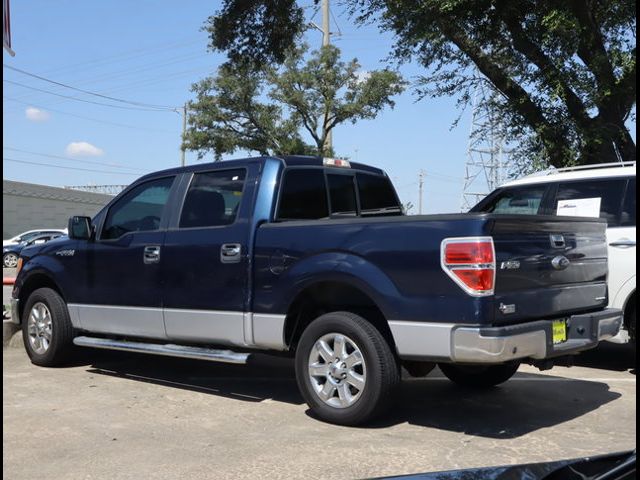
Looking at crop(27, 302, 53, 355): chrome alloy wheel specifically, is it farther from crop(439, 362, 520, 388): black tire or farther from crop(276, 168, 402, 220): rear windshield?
crop(439, 362, 520, 388): black tire

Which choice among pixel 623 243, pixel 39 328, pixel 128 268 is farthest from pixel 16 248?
pixel 623 243

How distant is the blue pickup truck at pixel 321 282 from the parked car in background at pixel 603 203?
107cm

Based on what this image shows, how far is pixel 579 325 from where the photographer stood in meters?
5.16

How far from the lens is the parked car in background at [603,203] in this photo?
22.0 feet

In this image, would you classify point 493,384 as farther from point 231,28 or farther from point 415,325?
point 231,28

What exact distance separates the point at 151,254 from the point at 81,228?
111 cm

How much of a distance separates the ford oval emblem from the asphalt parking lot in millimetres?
1196

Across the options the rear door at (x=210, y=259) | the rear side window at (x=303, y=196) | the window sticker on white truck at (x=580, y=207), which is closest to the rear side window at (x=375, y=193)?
the rear side window at (x=303, y=196)

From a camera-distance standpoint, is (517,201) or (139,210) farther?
(517,201)

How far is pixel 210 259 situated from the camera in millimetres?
5902

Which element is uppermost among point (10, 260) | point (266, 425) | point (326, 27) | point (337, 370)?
point (326, 27)

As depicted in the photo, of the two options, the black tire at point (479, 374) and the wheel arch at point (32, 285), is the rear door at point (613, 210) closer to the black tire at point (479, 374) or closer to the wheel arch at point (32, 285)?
the black tire at point (479, 374)

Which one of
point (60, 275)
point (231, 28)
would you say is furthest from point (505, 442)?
point (231, 28)

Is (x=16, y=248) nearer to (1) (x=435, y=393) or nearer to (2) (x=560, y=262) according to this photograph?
(1) (x=435, y=393)
